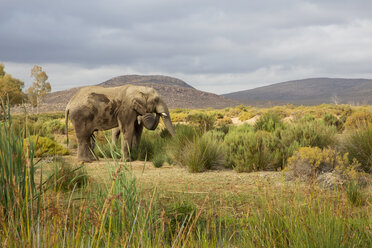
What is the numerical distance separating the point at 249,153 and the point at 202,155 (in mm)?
999

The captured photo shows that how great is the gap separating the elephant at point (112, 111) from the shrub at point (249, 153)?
6.34 ft

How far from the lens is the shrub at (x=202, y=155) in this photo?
25.8ft

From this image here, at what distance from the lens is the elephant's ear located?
9.84 m

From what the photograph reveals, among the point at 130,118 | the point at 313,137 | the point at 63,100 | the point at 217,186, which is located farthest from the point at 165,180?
the point at 63,100

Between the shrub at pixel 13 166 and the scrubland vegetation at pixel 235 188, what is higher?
the shrub at pixel 13 166

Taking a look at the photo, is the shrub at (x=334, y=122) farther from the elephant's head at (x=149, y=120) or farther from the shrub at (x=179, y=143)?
the elephant's head at (x=149, y=120)

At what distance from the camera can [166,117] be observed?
10102mm

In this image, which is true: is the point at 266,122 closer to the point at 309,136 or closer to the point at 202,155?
the point at 309,136

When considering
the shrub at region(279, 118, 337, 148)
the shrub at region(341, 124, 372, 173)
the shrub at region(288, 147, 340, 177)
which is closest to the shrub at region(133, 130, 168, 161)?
the shrub at region(279, 118, 337, 148)

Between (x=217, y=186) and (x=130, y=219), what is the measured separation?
3.55 metres

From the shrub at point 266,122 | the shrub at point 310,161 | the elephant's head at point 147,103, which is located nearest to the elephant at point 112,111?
the elephant's head at point 147,103

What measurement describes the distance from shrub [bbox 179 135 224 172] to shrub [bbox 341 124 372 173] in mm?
2659

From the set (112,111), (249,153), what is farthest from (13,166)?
(112,111)

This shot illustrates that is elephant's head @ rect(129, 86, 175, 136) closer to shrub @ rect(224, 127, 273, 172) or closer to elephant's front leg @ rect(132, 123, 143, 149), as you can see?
elephant's front leg @ rect(132, 123, 143, 149)
